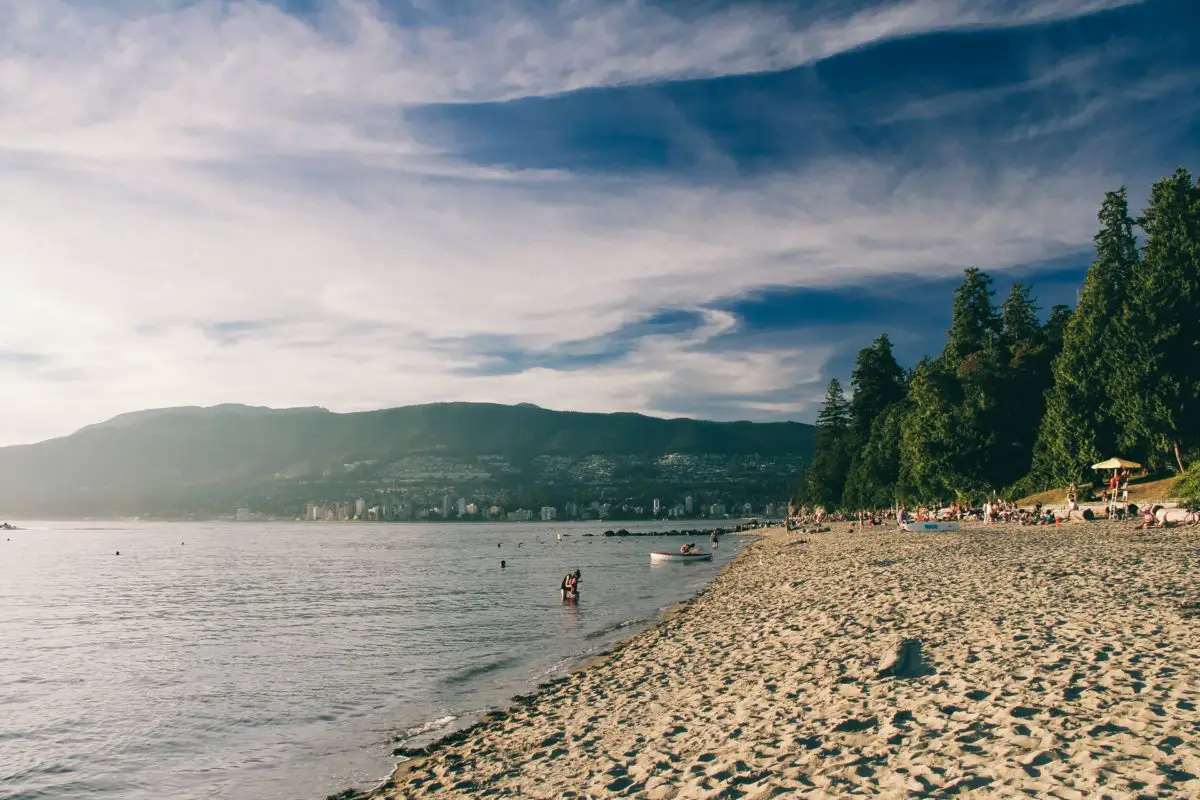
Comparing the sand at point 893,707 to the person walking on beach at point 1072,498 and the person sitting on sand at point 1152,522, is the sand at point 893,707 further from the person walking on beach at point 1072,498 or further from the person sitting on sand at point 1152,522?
the person walking on beach at point 1072,498

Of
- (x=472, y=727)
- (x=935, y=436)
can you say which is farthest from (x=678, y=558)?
(x=472, y=727)

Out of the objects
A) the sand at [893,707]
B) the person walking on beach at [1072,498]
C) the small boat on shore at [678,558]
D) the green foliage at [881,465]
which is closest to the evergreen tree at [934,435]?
the green foliage at [881,465]

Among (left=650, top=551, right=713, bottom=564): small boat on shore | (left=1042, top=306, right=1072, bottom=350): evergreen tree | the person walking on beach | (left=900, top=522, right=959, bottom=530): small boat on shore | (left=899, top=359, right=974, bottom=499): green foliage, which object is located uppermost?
(left=1042, top=306, right=1072, bottom=350): evergreen tree

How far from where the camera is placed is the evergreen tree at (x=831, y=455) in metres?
113

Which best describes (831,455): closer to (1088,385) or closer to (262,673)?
(1088,385)

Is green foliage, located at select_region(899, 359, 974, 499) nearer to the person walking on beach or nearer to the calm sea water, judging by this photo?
the person walking on beach

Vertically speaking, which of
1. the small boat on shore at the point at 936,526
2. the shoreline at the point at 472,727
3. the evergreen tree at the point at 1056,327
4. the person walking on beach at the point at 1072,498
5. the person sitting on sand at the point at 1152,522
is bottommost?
the shoreline at the point at 472,727

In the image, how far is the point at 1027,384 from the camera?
68188mm

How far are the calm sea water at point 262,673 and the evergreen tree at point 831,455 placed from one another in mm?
70145

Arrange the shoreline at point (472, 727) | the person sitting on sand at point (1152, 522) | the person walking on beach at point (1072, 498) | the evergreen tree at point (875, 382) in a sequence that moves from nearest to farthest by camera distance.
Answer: the shoreline at point (472, 727) → the person sitting on sand at point (1152, 522) → the person walking on beach at point (1072, 498) → the evergreen tree at point (875, 382)

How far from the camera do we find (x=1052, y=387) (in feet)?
219

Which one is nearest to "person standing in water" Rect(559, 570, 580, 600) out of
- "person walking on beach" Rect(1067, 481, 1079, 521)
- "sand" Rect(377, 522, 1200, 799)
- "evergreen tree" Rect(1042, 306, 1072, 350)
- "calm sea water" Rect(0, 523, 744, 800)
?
"calm sea water" Rect(0, 523, 744, 800)

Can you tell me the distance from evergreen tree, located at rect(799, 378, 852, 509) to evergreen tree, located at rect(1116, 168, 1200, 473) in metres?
62.8

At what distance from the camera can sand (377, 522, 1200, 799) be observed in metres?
7.69
